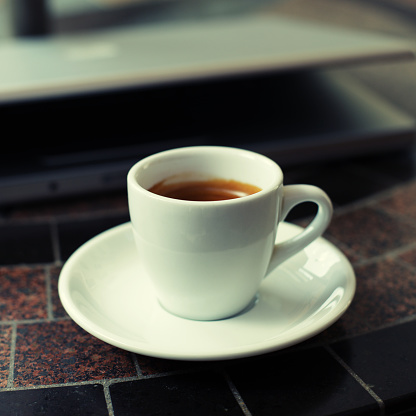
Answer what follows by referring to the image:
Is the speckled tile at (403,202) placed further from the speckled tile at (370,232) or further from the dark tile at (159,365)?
the dark tile at (159,365)

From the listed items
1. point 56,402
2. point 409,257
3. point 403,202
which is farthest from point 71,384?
point 403,202

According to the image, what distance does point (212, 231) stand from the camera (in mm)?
420

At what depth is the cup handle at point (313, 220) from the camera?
47 cm

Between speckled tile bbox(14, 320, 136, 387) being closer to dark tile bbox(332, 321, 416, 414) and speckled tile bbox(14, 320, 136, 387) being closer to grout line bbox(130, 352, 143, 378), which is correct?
grout line bbox(130, 352, 143, 378)

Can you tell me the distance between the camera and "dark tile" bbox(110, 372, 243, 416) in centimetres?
40

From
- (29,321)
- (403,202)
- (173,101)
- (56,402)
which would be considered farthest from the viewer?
(173,101)

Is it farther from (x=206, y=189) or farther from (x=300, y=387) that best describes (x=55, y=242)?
(x=300, y=387)

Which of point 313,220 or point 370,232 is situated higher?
point 313,220

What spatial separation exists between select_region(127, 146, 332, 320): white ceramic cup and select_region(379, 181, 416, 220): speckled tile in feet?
0.94

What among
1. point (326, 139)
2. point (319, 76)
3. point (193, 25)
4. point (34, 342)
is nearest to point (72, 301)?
point (34, 342)

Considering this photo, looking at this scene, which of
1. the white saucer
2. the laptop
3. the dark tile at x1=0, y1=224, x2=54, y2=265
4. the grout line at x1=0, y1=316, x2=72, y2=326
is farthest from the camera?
the laptop

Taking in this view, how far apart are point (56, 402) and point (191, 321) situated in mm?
130

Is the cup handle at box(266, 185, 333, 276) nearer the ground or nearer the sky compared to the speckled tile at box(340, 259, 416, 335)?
nearer the sky

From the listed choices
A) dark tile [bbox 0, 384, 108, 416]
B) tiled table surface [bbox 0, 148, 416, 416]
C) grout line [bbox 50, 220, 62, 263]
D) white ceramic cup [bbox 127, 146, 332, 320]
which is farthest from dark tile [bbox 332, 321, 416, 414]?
grout line [bbox 50, 220, 62, 263]
